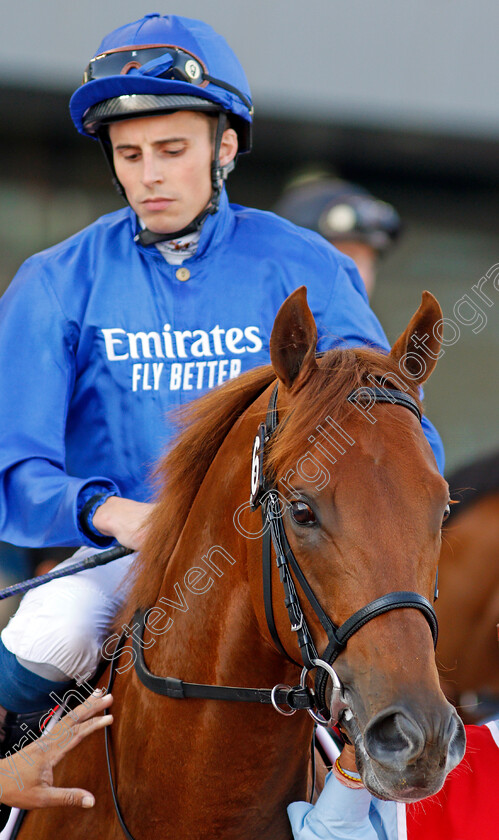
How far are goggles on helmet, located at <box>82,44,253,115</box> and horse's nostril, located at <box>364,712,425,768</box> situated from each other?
1625mm

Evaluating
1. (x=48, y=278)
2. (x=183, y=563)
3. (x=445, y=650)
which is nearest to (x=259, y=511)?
(x=183, y=563)

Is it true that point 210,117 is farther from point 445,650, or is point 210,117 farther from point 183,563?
point 445,650

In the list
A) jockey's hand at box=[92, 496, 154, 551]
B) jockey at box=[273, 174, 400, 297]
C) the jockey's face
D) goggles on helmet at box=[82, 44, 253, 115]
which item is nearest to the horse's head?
jockey's hand at box=[92, 496, 154, 551]

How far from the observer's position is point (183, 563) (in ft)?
5.65

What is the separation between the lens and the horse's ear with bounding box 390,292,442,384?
5.23ft

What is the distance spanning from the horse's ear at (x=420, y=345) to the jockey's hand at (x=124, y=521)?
25.4 inches

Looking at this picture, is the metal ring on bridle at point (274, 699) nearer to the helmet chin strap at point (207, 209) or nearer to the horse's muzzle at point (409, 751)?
the horse's muzzle at point (409, 751)

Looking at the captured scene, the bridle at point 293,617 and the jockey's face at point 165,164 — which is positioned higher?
the jockey's face at point 165,164

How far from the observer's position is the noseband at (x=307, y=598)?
Answer: 132cm

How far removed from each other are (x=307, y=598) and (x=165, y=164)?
50.0 inches

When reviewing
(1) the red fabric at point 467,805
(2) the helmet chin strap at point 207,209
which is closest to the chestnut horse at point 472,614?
(1) the red fabric at point 467,805

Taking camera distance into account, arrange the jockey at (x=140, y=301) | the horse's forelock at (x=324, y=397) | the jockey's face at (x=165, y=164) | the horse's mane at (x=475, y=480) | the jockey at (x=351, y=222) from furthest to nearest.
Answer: the jockey at (x=351, y=222) < the horse's mane at (x=475, y=480) < the jockey's face at (x=165, y=164) < the jockey at (x=140, y=301) < the horse's forelock at (x=324, y=397)

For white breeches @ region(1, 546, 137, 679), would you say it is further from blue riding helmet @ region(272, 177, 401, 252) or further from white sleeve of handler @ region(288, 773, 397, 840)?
blue riding helmet @ region(272, 177, 401, 252)

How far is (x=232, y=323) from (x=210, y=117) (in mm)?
561
